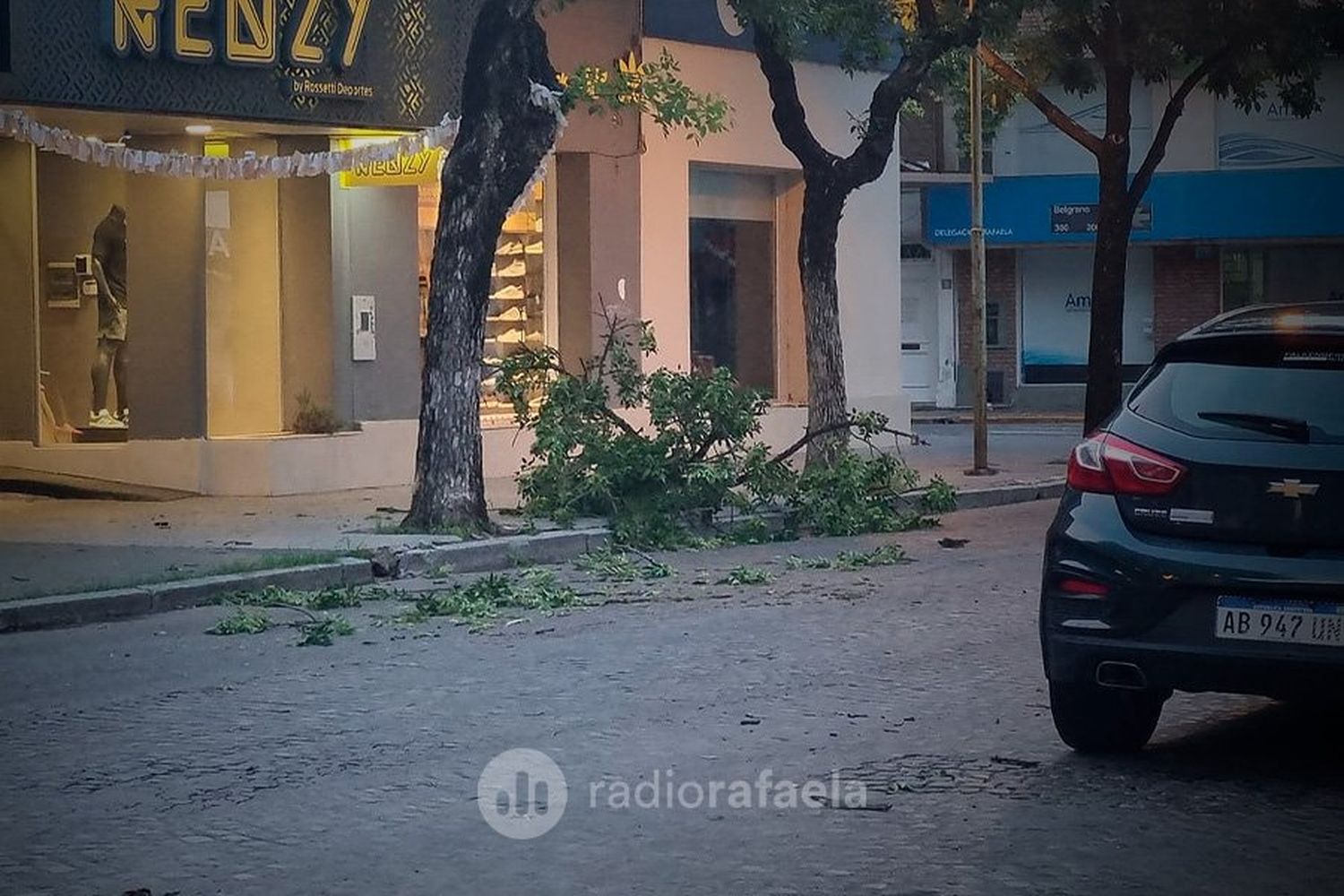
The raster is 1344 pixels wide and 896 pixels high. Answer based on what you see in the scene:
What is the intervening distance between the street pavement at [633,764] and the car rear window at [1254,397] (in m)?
1.29

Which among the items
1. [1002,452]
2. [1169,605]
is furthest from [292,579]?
[1002,452]

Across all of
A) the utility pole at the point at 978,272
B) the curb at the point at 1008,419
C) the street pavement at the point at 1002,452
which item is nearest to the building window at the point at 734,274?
the street pavement at the point at 1002,452

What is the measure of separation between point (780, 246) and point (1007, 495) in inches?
234

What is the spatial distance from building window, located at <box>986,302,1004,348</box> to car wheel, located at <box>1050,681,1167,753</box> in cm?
3154

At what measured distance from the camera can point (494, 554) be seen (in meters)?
14.7

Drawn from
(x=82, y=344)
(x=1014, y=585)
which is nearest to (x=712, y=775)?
(x=1014, y=585)

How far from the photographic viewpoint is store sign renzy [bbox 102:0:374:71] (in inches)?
662

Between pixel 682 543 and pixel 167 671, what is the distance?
622 cm

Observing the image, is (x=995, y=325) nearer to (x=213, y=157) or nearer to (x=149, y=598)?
(x=213, y=157)

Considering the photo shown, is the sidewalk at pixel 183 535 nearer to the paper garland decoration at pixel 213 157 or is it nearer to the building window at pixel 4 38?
the paper garland decoration at pixel 213 157

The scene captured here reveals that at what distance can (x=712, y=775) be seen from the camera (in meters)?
7.41

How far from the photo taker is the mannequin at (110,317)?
62.8 ft

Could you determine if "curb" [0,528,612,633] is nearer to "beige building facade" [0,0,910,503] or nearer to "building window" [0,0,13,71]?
"beige building facade" [0,0,910,503]

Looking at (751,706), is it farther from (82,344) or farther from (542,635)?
(82,344)
